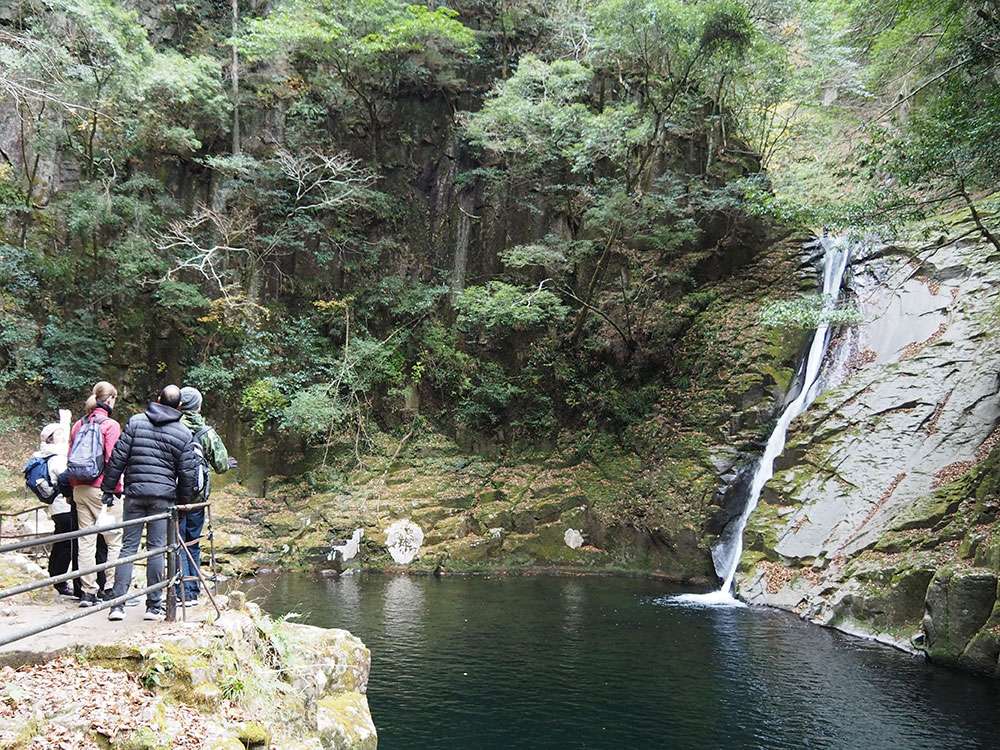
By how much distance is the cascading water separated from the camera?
12.8 meters

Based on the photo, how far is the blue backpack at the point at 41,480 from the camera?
16.3ft

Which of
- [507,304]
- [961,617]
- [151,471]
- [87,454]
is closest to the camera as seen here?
[151,471]

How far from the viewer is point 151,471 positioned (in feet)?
14.4

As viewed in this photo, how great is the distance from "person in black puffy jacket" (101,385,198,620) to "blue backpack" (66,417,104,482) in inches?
10.0

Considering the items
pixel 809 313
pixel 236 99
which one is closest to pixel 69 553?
pixel 809 313

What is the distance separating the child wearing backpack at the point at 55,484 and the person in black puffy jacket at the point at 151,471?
3.00 ft

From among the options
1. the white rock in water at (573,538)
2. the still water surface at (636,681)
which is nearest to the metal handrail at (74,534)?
the still water surface at (636,681)

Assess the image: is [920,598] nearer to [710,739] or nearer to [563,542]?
[710,739]

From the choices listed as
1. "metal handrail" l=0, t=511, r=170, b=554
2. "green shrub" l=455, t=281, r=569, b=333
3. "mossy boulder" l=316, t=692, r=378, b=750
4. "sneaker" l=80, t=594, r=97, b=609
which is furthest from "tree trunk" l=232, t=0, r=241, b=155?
"metal handrail" l=0, t=511, r=170, b=554

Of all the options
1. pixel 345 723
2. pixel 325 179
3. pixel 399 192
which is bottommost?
pixel 345 723

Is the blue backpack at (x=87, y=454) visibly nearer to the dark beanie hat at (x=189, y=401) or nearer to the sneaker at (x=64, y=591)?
the dark beanie hat at (x=189, y=401)

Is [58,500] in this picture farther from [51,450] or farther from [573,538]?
[573,538]

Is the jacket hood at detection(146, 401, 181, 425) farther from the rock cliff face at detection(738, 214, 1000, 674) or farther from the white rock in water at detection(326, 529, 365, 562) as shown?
the white rock in water at detection(326, 529, 365, 562)

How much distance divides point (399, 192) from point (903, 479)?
51.3 feet
